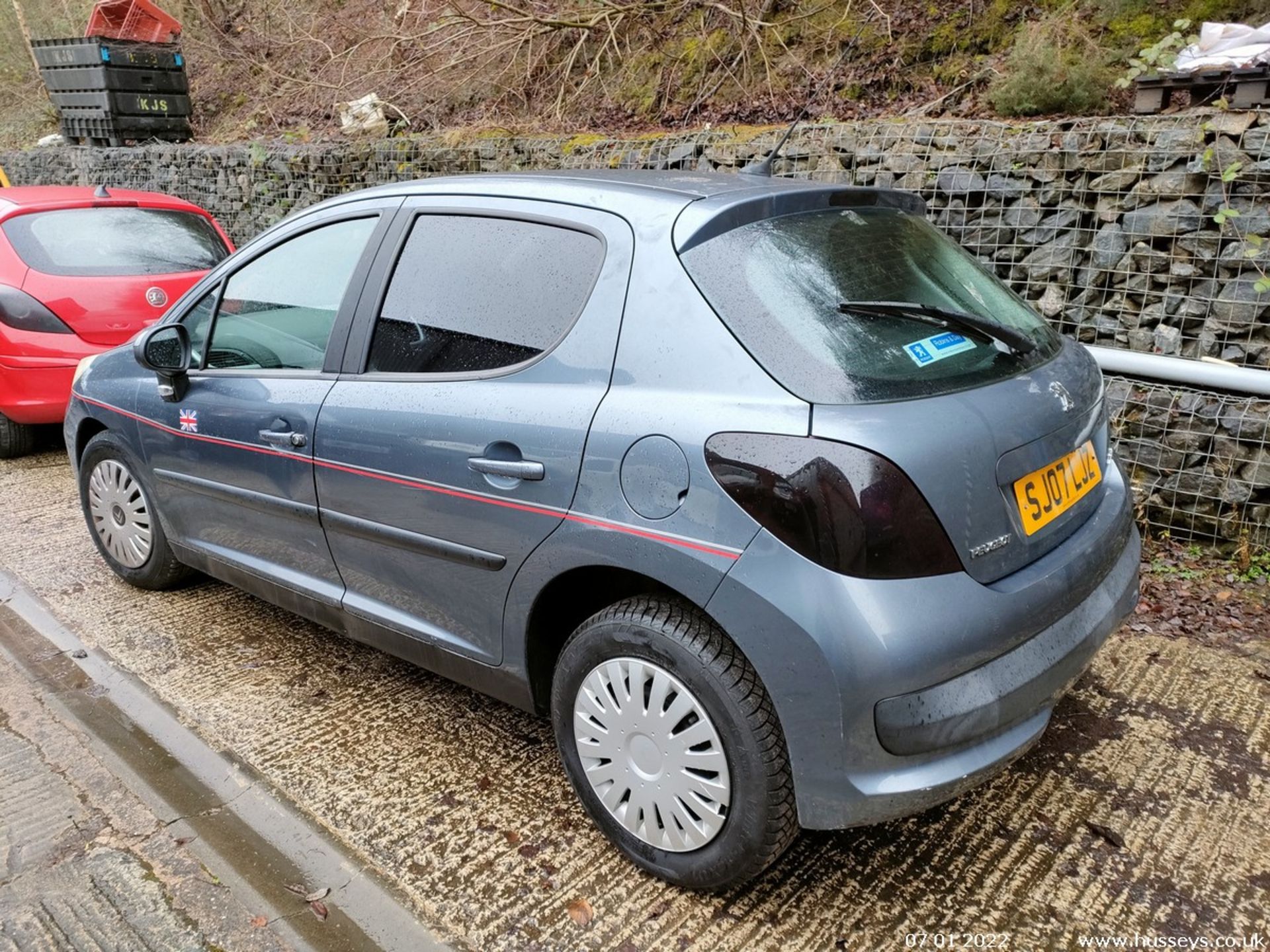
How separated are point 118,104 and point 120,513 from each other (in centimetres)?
1053

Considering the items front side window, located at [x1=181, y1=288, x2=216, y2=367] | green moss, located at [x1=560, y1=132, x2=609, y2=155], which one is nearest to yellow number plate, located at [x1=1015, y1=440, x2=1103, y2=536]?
front side window, located at [x1=181, y1=288, x2=216, y2=367]

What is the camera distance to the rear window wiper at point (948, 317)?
2225 millimetres

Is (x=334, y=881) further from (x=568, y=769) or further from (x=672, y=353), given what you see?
(x=672, y=353)

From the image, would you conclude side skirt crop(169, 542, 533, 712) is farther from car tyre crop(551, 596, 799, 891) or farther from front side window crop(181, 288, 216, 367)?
front side window crop(181, 288, 216, 367)

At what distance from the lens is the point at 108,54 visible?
39.1 ft

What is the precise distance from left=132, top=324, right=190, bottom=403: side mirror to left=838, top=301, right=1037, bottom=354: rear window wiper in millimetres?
2539

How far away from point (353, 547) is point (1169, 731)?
2.67 m

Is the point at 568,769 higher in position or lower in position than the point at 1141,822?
higher

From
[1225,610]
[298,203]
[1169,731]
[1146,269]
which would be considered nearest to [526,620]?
[1169,731]

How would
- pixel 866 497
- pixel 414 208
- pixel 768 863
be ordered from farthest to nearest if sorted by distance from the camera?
pixel 414 208 → pixel 768 863 → pixel 866 497

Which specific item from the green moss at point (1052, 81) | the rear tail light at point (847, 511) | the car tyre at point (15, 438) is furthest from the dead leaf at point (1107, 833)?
the car tyre at point (15, 438)

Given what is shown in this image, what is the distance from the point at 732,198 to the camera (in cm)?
238

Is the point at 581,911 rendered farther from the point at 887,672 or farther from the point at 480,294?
the point at 480,294

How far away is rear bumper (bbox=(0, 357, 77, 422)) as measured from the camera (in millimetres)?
5594
